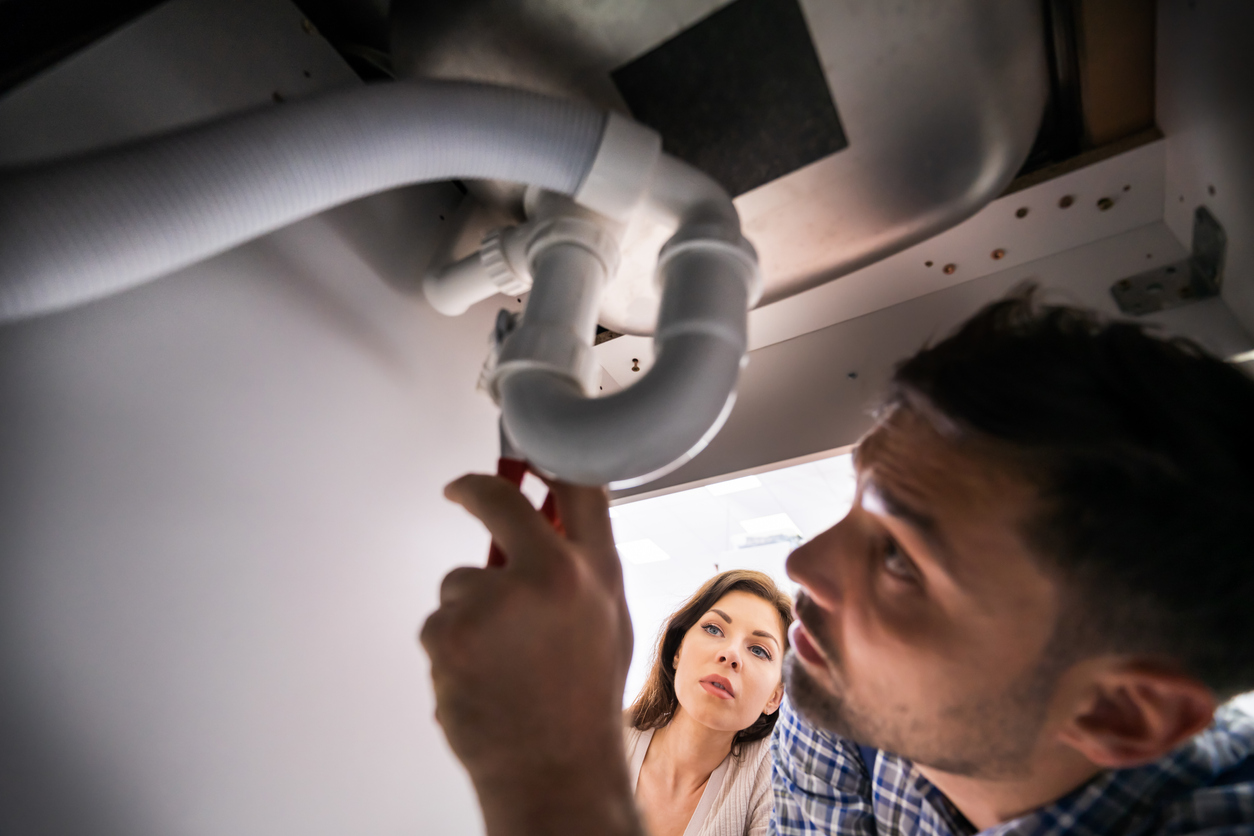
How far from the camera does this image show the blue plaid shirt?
48cm

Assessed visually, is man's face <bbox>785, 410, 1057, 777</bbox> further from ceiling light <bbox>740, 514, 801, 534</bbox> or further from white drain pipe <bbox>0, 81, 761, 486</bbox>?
ceiling light <bbox>740, 514, 801, 534</bbox>

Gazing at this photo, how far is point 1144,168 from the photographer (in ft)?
2.19

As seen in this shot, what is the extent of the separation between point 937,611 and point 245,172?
64cm

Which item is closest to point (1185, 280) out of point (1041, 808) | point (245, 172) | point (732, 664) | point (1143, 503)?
point (1143, 503)

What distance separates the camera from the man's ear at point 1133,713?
492 millimetres

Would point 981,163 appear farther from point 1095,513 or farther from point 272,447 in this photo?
point 272,447

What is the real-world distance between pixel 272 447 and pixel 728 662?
3.61ft

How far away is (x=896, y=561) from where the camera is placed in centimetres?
A: 56

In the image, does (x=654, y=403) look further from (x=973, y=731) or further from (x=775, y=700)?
(x=775, y=700)

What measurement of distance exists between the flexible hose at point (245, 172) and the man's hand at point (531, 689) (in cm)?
29

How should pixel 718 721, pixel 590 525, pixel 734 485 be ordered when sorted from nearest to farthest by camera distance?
pixel 590 525
pixel 734 485
pixel 718 721

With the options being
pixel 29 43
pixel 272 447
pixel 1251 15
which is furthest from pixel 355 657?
pixel 1251 15

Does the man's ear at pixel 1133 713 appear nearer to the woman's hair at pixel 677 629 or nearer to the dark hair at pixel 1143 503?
the dark hair at pixel 1143 503

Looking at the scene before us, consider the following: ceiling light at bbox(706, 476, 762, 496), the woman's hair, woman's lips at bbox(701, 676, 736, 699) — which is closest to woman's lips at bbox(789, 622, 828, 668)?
ceiling light at bbox(706, 476, 762, 496)
